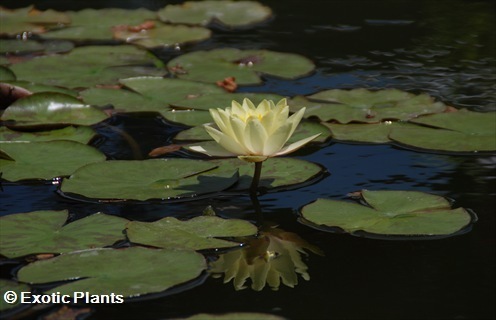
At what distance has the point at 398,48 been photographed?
3484 mm

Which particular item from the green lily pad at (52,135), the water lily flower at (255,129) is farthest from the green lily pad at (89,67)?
the water lily flower at (255,129)

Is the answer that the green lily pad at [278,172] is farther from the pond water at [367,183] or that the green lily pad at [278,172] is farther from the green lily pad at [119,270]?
the green lily pad at [119,270]

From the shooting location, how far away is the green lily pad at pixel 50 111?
2773mm

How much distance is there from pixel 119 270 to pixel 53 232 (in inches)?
10.8

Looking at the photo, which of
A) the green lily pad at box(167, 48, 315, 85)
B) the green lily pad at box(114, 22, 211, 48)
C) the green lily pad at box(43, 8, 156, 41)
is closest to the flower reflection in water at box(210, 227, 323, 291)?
the green lily pad at box(167, 48, 315, 85)

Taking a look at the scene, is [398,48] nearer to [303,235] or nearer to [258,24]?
[258,24]

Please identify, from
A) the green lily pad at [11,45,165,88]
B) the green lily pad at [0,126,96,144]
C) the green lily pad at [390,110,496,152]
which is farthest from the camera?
the green lily pad at [11,45,165,88]

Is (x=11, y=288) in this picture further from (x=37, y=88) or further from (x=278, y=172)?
(x=37, y=88)

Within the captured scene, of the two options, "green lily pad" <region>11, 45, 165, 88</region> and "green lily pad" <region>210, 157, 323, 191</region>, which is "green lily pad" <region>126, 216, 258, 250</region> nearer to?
"green lily pad" <region>210, 157, 323, 191</region>

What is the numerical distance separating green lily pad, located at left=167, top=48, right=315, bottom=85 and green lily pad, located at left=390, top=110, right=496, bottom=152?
0.69 meters

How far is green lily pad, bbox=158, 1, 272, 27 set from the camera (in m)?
4.02

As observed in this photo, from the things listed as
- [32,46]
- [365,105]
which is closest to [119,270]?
[365,105]

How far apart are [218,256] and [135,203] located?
0.38 meters

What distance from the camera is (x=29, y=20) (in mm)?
3990
